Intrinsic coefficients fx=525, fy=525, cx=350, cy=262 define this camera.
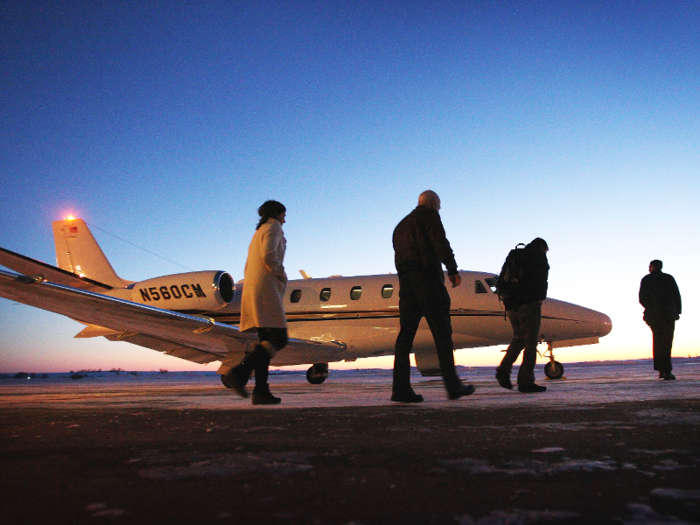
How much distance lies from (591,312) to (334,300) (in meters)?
5.49

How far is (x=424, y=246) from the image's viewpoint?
16.1 ft

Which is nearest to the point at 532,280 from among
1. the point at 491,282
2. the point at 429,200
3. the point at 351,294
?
the point at 429,200

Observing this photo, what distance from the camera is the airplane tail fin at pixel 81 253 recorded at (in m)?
14.3

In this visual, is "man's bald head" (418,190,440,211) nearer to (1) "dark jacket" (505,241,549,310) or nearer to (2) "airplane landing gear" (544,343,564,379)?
(1) "dark jacket" (505,241,549,310)

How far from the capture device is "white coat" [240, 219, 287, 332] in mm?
4910

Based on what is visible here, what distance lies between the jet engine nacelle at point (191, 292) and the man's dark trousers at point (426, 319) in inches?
294

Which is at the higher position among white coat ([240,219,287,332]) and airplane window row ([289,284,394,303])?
airplane window row ([289,284,394,303])

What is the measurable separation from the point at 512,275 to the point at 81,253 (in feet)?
40.5

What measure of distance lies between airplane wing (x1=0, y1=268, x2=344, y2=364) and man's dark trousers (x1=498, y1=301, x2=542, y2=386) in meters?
3.72

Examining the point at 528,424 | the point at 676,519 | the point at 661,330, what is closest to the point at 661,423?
the point at 528,424

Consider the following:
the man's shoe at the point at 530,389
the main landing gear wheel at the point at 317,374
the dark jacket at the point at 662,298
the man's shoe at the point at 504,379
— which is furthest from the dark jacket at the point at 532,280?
the main landing gear wheel at the point at 317,374

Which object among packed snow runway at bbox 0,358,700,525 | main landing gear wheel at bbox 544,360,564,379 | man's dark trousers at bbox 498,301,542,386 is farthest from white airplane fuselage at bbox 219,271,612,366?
packed snow runway at bbox 0,358,700,525

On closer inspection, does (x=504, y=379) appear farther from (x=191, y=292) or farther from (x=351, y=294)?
(x=191, y=292)

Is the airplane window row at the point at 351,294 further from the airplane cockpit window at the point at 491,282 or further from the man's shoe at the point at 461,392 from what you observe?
the man's shoe at the point at 461,392
